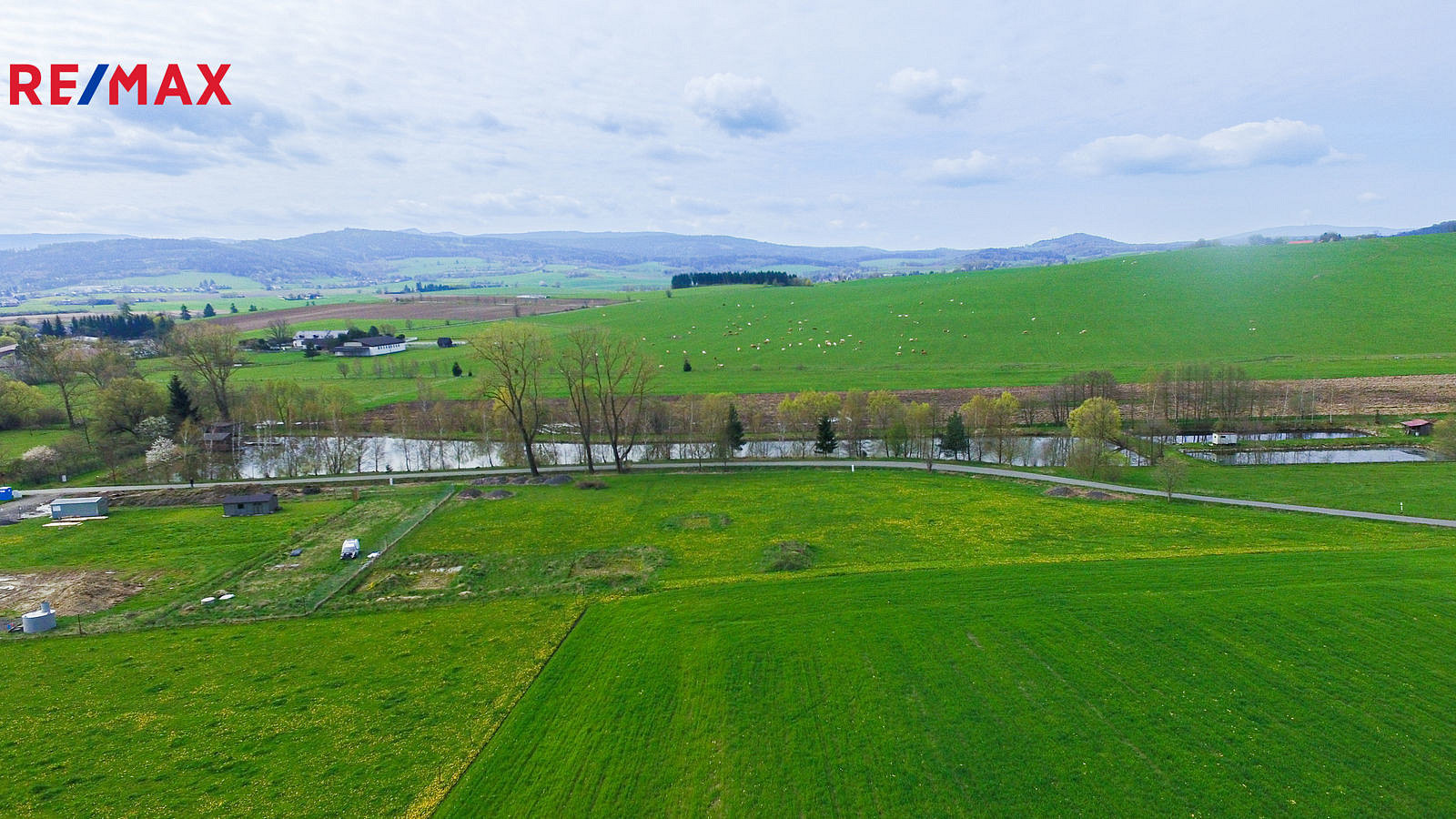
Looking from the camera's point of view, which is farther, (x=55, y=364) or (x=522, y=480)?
(x=55, y=364)

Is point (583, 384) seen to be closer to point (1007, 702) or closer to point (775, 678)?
point (775, 678)

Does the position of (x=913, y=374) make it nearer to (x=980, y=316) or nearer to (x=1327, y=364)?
(x=980, y=316)

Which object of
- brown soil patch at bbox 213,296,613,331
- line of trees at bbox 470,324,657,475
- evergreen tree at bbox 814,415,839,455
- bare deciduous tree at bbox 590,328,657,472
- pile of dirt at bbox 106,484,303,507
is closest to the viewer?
pile of dirt at bbox 106,484,303,507

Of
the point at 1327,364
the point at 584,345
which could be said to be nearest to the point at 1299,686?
the point at 584,345

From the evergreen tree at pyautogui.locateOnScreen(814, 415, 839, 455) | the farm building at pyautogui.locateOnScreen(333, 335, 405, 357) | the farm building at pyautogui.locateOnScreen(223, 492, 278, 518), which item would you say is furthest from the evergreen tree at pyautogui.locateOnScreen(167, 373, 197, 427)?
the evergreen tree at pyautogui.locateOnScreen(814, 415, 839, 455)

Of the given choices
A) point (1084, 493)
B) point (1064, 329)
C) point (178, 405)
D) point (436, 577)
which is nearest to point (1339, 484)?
point (1084, 493)

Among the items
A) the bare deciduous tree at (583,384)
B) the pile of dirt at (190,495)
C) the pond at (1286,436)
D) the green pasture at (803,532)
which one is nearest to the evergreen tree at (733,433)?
the green pasture at (803,532)

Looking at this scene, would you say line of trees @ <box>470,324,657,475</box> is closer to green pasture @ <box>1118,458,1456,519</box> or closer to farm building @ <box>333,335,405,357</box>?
green pasture @ <box>1118,458,1456,519</box>
